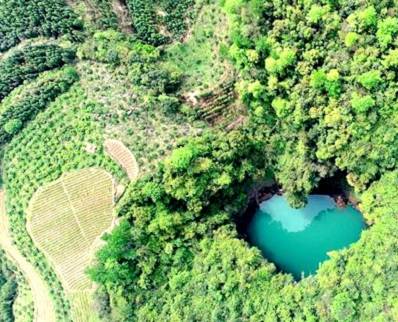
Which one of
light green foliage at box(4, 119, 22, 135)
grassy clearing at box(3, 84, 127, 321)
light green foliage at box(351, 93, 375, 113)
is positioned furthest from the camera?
light green foliage at box(4, 119, 22, 135)

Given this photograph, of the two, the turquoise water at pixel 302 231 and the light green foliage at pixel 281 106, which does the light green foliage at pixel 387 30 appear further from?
the turquoise water at pixel 302 231

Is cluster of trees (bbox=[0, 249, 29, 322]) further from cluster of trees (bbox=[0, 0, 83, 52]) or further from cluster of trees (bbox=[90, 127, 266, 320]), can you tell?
cluster of trees (bbox=[0, 0, 83, 52])

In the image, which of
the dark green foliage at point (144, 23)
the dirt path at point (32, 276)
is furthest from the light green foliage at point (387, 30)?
the dirt path at point (32, 276)

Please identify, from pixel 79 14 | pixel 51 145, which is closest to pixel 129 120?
pixel 51 145

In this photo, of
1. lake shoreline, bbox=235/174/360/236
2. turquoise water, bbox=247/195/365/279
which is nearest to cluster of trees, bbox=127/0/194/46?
lake shoreline, bbox=235/174/360/236

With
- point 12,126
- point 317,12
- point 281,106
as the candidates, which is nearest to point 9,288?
point 12,126

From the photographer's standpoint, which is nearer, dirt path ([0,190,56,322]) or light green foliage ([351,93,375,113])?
light green foliage ([351,93,375,113])
